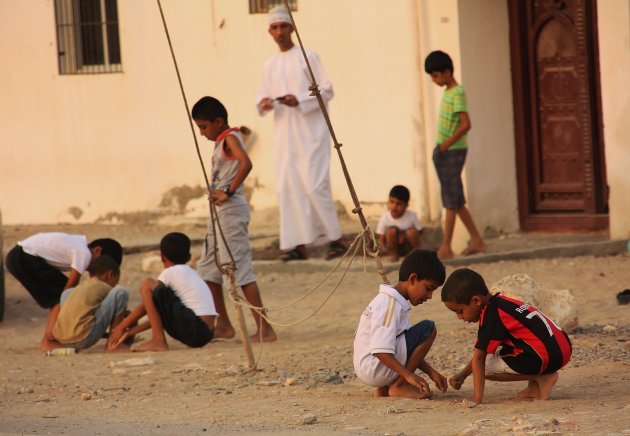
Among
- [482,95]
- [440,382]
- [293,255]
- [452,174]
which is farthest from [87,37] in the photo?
[440,382]

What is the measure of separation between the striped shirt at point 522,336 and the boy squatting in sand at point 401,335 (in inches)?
12.0

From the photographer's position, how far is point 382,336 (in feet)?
19.1

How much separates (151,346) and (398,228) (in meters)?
3.09

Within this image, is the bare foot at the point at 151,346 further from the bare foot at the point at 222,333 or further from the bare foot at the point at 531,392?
the bare foot at the point at 531,392

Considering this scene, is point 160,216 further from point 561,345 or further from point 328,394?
point 561,345

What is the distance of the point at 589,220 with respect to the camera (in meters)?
11.1

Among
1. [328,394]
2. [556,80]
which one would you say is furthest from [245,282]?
[556,80]

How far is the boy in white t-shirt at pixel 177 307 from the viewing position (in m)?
7.88

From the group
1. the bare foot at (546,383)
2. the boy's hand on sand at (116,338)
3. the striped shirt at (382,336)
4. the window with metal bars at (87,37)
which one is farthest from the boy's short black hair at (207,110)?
the window with metal bars at (87,37)

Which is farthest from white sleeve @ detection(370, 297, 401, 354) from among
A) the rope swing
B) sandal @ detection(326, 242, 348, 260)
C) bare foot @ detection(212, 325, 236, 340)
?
sandal @ detection(326, 242, 348, 260)

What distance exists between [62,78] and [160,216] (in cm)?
184

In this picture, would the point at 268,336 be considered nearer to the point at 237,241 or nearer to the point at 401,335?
the point at 237,241

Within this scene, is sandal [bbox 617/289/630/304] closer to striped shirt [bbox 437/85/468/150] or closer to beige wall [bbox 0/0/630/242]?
beige wall [bbox 0/0/630/242]

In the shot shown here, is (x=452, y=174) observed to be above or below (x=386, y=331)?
above
